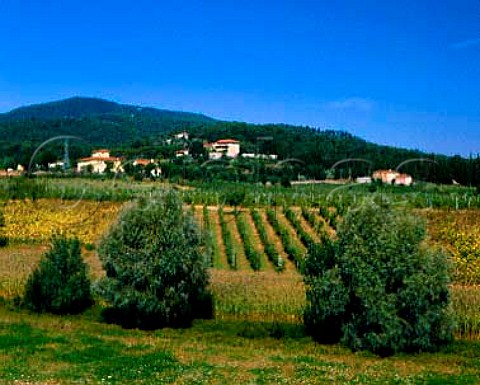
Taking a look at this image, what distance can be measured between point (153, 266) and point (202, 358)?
5.09 metres

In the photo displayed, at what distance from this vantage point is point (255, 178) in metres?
95.3

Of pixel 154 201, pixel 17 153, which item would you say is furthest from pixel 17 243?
pixel 17 153

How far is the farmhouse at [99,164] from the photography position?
332 feet

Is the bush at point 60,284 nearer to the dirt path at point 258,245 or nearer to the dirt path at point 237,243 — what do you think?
the dirt path at point 237,243

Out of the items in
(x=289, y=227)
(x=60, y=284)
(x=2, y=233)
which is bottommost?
(x=60, y=284)

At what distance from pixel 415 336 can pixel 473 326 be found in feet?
12.5

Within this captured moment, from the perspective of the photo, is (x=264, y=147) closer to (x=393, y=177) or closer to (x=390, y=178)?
(x=390, y=178)

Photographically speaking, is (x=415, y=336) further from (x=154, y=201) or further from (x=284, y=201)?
(x=284, y=201)

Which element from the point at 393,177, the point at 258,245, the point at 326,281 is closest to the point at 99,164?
the point at 393,177

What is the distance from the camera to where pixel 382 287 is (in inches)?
741

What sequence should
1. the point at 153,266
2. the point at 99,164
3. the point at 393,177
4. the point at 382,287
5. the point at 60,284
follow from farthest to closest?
the point at 99,164
the point at 393,177
the point at 60,284
the point at 153,266
the point at 382,287

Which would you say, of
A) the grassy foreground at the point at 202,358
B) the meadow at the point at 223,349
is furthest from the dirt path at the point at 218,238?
the grassy foreground at the point at 202,358

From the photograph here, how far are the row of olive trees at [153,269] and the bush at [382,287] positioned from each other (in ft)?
15.2

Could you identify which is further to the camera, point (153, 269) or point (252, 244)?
point (252, 244)
